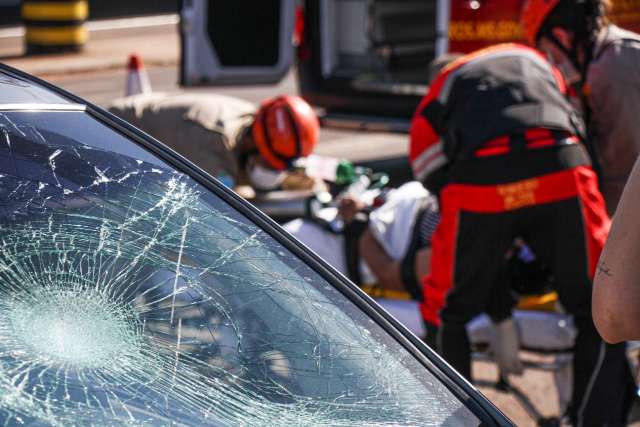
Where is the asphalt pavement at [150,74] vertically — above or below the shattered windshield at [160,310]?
below

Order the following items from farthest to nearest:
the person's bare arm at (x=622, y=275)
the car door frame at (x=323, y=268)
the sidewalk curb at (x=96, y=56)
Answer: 1. the sidewalk curb at (x=96, y=56)
2. the car door frame at (x=323, y=268)
3. the person's bare arm at (x=622, y=275)

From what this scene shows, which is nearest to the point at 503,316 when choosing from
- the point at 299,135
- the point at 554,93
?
the point at 554,93

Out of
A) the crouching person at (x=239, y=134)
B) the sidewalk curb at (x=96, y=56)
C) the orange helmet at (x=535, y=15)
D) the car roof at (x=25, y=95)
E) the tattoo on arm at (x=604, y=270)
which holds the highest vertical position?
the car roof at (x=25, y=95)

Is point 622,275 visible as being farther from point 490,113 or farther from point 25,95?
point 490,113

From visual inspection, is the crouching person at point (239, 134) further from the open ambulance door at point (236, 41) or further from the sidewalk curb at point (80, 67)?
the sidewalk curb at point (80, 67)

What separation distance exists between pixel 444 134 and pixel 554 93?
14.4 inches

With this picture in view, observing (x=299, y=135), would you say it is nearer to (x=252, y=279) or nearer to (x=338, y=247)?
(x=338, y=247)

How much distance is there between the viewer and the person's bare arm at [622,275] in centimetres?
177

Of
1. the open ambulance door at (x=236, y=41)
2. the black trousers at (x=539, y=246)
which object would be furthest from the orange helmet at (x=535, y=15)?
the open ambulance door at (x=236, y=41)

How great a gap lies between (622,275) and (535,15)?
6.78 feet

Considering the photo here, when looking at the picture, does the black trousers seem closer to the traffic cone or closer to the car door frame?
the car door frame

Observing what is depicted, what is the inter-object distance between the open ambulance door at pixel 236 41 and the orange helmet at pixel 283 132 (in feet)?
9.53

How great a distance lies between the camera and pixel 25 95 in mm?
2129

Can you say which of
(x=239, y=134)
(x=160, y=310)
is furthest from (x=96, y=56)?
(x=160, y=310)
